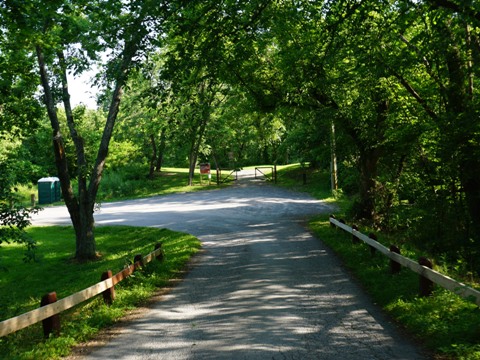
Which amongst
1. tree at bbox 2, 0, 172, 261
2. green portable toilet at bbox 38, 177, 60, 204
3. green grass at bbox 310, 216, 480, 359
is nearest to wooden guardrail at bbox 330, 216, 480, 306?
green grass at bbox 310, 216, 480, 359

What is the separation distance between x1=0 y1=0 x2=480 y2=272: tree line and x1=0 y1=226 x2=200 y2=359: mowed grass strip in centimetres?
154

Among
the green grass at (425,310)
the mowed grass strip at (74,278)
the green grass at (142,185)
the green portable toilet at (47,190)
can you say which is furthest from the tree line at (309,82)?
the green portable toilet at (47,190)

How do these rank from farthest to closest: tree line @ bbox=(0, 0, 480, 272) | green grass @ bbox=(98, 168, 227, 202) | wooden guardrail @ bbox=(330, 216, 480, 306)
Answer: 1. green grass @ bbox=(98, 168, 227, 202)
2. tree line @ bbox=(0, 0, 480, 272)
3. wooden guardrail @ bbox=(330, 216, 480, 306)

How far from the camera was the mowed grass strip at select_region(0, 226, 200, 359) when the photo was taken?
21.1 feet

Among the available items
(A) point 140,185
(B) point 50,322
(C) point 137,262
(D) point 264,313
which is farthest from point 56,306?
(A) point 140,185

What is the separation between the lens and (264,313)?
6.96 meters

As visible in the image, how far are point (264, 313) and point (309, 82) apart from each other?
32.7 feet

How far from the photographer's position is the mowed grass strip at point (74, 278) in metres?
6.44

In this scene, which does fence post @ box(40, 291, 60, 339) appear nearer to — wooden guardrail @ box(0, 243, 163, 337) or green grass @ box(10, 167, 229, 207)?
wooden guardrail @ box(0, 243, 163, 337)

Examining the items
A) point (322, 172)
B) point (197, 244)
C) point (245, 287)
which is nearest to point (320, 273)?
point (245, 287)

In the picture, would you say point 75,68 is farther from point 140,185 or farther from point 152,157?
point 152,157

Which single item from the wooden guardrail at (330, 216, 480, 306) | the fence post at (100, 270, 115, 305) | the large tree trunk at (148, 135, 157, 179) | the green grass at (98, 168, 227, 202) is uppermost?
the large tree trunk at (148, 135, 157, 179)

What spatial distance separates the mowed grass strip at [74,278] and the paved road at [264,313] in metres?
0.57

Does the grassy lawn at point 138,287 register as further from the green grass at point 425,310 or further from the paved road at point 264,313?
the paved road at point 264,313
